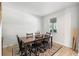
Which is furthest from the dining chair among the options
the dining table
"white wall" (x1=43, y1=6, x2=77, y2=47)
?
"white wall" (x1=43, y1=6, x2=77, y2=47)

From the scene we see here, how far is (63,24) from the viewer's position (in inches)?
75.2

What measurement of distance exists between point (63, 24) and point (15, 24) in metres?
0.77

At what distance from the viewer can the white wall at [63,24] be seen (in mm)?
1893

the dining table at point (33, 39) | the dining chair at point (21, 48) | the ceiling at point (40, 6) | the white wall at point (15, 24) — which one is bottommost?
the dining chair at point (21, 48)

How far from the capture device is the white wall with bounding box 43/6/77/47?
6.21ft

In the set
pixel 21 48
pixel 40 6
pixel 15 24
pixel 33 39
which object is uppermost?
pixel 40 6

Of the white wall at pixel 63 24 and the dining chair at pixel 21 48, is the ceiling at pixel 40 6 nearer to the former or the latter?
the white wall at pixel 63 24

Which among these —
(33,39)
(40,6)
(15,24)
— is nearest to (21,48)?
(33,39)

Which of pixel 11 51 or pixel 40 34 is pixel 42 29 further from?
pixel 11 51

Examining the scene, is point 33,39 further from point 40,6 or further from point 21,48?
point 40,6

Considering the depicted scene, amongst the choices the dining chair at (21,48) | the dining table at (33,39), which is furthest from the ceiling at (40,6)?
the dining chair at (21,48)

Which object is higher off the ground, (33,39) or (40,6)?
(40,6)

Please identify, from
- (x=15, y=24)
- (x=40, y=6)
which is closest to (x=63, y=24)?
(x=40, y=6)

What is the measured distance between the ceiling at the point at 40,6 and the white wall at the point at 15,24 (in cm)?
7
